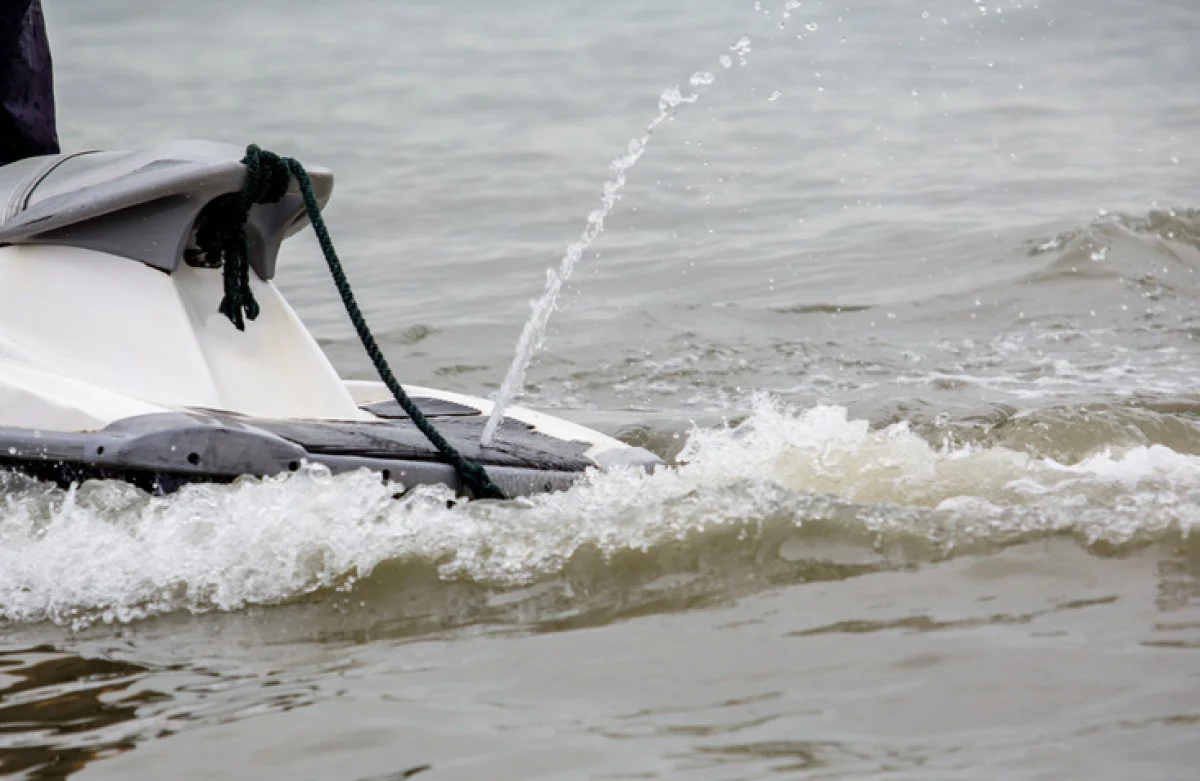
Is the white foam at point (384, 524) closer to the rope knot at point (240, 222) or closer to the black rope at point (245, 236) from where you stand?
the black rope at point (245, 236)

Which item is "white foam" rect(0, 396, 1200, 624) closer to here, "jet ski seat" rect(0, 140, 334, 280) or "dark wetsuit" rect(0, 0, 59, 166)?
"jet ski seat" rect(0, 140, 334, 280)

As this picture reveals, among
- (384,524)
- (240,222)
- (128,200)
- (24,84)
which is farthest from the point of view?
(24,84)

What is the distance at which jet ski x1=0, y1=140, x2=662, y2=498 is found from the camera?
386 centimetres

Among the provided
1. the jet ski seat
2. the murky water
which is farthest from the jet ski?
the murky water

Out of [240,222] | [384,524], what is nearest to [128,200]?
[240,222]

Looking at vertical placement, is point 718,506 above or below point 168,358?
below

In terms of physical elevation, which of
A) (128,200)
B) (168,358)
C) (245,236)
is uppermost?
(128,200)

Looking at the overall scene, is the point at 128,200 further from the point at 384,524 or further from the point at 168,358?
the point at 384,524

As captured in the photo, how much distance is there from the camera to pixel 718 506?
3.94 metres

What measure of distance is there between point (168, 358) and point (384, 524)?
0.81 metres

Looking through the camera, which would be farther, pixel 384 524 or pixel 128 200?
pixel 128 200

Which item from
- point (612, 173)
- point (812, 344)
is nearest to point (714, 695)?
point (812, 344)

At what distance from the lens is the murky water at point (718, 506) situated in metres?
3.03

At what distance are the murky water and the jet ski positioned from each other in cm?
11
